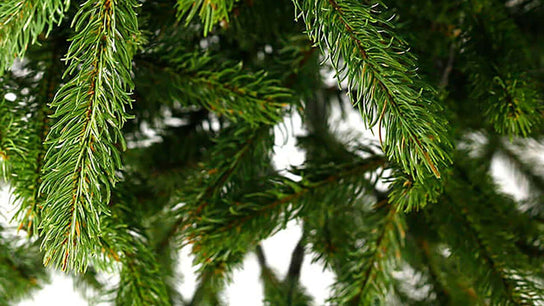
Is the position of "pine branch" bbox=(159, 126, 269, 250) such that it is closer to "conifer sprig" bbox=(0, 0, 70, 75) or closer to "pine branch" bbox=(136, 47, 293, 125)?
"pine branch" bbox=(136, 47, 293, 125)

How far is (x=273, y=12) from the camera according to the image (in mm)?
373

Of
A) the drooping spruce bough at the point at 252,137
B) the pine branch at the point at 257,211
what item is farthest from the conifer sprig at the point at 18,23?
the pine branch at the point at 257,211

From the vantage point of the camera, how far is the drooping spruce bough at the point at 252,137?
7.6 inches

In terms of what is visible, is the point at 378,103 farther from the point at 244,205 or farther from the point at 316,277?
the point at 316,277

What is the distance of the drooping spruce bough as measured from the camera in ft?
0.64

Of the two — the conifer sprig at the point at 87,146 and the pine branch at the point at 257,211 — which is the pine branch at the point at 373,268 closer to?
the pine branch at the point at 257,211

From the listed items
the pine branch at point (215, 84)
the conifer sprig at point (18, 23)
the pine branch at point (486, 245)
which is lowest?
the pine branch at point (486, 245)

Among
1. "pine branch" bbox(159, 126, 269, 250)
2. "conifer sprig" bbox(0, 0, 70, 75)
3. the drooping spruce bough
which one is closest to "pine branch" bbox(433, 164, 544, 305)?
the drooping spruce bough

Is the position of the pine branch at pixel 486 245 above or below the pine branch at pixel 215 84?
below

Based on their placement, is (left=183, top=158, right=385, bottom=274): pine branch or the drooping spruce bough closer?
the drooping spruce bough

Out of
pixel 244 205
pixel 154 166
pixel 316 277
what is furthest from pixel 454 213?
pixel 316 277

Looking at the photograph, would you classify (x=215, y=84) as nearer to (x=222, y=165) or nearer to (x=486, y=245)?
(x=222, y=165)

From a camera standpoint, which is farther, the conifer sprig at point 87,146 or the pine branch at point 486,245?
the pine branch at point 486,245

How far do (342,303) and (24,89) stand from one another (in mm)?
228
